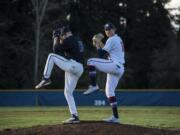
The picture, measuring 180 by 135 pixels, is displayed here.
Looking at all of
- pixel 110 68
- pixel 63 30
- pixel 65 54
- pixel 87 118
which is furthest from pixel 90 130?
pixel 87 118

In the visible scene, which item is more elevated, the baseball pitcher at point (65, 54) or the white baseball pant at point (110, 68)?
the baseball pitcher at point (65, 54)

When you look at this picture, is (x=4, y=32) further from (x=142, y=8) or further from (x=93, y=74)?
(x=93, y=74)

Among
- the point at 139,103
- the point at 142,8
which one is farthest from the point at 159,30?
the point at 139,103

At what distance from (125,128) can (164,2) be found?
185 feet

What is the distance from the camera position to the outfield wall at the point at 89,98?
36.5 m

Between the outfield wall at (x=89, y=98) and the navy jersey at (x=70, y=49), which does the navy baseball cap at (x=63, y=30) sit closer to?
the navy jersey at (x=70, y=49)

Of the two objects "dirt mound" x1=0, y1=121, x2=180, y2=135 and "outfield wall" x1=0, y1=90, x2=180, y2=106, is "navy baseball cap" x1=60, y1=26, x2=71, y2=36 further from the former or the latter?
"outfield wall" x1=0, y1=90, x2=180, y2=106

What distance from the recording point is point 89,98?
121 ft

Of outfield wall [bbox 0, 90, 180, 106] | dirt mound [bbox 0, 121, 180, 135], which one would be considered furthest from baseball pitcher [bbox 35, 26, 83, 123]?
outfield wall [bbox 0, 90, 180, 106]

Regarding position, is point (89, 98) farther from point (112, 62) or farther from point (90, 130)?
point (90, 130)

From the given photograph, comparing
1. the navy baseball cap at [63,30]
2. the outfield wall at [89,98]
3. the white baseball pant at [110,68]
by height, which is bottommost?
the outfield wall at [89,98]

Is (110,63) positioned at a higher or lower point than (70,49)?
lower

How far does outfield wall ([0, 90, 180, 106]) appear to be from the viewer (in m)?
36.5

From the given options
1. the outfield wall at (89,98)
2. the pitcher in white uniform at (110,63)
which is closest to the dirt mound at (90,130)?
the pitcher in white uniform at (110,63)
